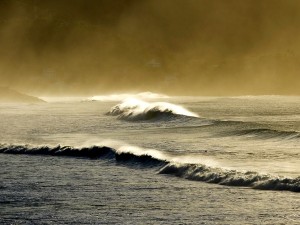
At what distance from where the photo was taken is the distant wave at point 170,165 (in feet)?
115

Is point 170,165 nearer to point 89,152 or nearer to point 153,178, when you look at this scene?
point 153,178

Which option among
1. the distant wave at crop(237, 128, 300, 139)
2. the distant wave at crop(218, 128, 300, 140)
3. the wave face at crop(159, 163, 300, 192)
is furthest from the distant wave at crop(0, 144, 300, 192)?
the distant wave at crop(237, 128, 300, 139)

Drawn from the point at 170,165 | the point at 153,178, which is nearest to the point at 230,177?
the point at 153,178

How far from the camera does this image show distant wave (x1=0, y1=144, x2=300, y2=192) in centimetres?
3491

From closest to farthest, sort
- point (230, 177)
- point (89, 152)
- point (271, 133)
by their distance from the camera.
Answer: point (230, 177), point (89, 152), point (271, 133)

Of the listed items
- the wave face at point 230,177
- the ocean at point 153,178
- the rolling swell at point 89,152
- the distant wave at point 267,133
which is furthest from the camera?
the distant wave at point 267,133

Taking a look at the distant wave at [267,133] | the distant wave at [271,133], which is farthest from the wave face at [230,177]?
the distant wave at [271,133]

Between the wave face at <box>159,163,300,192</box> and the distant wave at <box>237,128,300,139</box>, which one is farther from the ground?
the distant wave at <box>237,128,300,139</box>

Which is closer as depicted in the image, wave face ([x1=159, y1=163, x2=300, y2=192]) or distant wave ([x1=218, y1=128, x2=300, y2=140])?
wave face ([x1=159, y1=163, x2=300, y2=192])

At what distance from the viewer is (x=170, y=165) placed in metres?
41.3

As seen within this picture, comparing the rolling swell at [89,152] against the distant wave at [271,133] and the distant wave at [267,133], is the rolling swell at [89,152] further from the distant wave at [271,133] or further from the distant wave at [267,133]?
the distant wave at [271,133]

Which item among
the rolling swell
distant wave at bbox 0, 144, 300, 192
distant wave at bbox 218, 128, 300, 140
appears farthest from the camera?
distant wave at bbox 218, 128, 300, 140

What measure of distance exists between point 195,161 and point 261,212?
40.8 ft

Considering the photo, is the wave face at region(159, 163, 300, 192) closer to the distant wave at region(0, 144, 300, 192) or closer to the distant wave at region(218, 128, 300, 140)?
the distant wave at region(0, 144, 300, 192)
